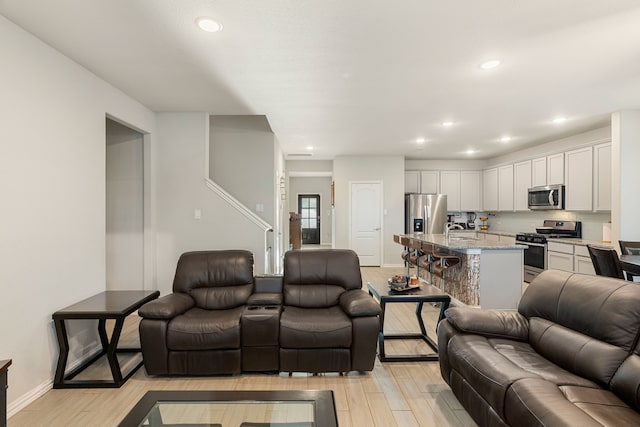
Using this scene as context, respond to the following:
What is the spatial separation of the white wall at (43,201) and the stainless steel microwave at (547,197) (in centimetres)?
675

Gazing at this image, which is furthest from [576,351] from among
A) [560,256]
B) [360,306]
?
[560,256]

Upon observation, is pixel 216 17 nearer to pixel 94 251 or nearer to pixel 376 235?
pixel 94 251

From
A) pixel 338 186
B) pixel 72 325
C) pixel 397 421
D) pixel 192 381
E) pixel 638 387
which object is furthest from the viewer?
pixel 338 186

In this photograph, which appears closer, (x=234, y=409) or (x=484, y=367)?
(x=234, y=409)

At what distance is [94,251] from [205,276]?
107 centimetres

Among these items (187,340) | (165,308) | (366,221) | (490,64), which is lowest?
(187,340)

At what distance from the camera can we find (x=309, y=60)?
281 centimetres

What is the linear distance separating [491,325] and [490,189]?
628 centimetres

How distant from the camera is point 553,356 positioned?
1983mm

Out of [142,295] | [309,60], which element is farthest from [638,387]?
[142,295]

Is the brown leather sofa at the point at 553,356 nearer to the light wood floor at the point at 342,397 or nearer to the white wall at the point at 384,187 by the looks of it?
the light wood floor at the point at 342,397

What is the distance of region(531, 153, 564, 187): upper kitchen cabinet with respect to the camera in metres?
5.67

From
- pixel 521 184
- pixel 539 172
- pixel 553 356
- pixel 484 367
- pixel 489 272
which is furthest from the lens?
pixel 521 184

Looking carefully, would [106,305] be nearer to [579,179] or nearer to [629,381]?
[629,381]
